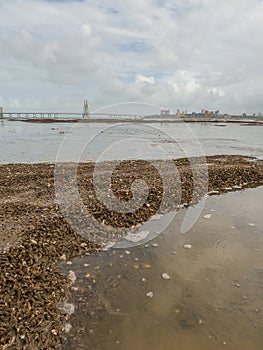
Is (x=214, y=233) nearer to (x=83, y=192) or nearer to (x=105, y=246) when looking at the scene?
(x=105, y=246)

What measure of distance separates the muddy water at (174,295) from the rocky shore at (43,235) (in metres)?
0.30

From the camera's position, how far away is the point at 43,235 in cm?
543

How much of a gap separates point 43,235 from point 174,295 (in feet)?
9.21

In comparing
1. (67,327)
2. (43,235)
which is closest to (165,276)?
(67,327)

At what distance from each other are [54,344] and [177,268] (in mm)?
2368

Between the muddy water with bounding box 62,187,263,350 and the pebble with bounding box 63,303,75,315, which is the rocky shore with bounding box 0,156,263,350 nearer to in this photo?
the pebble with bounding box 63,303,75,315

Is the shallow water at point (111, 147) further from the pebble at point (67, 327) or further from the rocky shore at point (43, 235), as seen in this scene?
the pebble at point (67, 327)

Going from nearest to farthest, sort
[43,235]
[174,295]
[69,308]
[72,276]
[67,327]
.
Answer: [67,327] → [69,308] → [174,295] → [72,276] → [43,235]

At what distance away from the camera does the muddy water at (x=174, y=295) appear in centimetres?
A: 329

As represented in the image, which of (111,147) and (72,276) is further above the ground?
(111,147)

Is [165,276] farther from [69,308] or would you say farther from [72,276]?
[69,308]

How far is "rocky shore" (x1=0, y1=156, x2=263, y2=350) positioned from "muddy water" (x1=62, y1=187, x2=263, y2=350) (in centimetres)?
30

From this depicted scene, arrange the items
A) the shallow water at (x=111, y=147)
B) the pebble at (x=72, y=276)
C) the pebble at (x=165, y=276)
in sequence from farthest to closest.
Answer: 1. the shallow water at (x=111, y=147)
2. the pebble at (x=165, y=276)
3. the pebble at (x=72, y=276)

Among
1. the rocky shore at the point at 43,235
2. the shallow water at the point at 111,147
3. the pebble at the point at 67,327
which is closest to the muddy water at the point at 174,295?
the pebble at the point at 67,327
